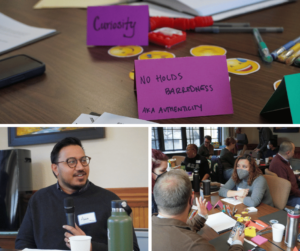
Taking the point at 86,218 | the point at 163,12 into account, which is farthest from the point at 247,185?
the point at 163,12

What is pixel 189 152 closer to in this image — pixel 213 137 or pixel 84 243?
pixel 213 137

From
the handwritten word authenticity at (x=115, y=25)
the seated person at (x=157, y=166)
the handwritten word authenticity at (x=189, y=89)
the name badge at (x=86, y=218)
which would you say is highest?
the handwritten word authenticity at (x=115, y=25)

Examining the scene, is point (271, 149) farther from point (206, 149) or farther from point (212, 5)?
point (212, 5)

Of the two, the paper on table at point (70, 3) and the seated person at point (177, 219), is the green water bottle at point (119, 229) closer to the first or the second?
the seated person at point (177, 219)

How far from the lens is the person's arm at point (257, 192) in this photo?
2.12ft

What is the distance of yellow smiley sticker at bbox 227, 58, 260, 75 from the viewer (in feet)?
2.98

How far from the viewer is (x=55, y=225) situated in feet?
2.01

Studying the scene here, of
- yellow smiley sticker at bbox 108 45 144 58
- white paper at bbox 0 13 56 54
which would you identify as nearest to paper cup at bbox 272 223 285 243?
yellow smiley sticker at bbox 108 45 144 58

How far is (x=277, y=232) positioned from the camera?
58 centimetres

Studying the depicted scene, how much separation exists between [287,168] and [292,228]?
11cm

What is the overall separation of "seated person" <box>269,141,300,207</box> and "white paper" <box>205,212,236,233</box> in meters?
0.12

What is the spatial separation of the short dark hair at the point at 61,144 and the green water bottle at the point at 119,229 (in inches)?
5.9

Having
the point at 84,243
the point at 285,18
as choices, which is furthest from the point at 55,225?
the point at 285,18

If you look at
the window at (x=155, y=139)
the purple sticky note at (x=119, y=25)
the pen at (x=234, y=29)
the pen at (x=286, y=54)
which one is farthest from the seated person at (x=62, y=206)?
the pen at (x=234, y=29)
